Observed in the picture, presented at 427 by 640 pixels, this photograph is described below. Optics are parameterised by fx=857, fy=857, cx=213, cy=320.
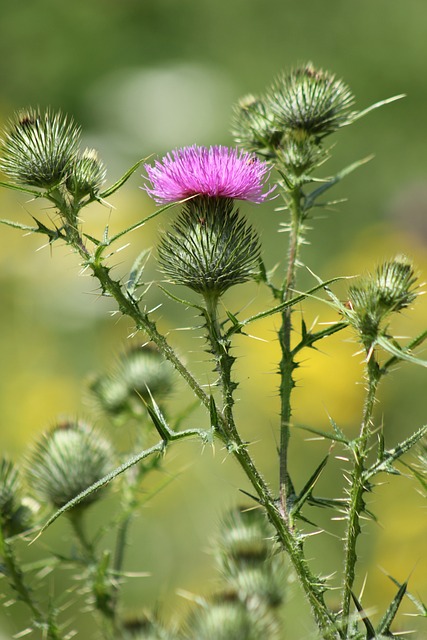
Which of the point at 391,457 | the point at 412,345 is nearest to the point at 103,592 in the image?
the point at 391,457

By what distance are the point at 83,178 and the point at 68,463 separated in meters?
1.09

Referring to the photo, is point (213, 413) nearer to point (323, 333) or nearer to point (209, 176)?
point (323, 333)

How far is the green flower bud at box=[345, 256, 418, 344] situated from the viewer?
1922 millimetres

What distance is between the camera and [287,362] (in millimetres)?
2053

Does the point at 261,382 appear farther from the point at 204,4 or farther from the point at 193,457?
the point at 204,4

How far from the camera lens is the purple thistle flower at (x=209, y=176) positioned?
2.14 m

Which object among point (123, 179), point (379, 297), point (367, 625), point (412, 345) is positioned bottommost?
point (367, 625)

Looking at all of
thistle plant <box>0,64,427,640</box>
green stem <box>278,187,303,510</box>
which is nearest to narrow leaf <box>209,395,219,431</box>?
thistle plant <box>0,64,427,640</box>

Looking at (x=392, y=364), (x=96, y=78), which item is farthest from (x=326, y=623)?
(x=96, y=78)

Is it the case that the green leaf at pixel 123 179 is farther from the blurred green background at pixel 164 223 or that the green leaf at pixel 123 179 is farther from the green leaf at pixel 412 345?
the blurred green background at pixel 164 223

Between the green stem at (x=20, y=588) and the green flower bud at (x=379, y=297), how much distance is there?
1.08 meters

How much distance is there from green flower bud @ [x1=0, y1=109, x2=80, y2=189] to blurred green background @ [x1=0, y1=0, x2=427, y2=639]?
144 cm

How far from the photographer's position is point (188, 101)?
28.4 ft

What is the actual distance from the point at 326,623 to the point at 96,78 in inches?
317
